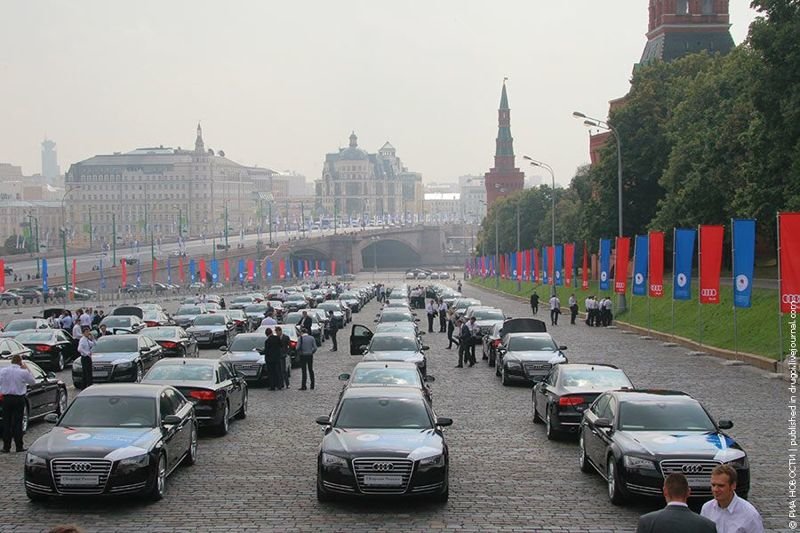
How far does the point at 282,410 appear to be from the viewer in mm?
23641

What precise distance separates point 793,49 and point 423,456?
2717 centimetres

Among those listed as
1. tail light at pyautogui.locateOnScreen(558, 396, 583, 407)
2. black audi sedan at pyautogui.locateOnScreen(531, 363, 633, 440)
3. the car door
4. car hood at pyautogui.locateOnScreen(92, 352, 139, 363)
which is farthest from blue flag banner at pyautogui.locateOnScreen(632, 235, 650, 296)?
tail light at pyautogui.locateOnScreen(558, 396, 583, 407)

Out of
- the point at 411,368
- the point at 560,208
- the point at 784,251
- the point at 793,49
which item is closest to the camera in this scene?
the point at 411,368

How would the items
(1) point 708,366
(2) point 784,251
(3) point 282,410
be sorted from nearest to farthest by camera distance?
(3) point 282,410, (2) point 784,251, (1) point 708,366

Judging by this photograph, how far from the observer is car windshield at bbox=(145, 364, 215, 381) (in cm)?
2025

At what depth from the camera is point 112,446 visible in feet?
45.0

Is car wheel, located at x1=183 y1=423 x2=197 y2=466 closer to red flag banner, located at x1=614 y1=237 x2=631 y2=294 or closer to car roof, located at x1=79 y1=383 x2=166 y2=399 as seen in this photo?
car roof, located at x1=79 y1=383 x2=166 y2=399

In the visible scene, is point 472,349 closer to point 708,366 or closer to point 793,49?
point 708,366

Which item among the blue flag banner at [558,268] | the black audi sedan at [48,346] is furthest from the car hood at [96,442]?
the blue flag banner at [558,268]

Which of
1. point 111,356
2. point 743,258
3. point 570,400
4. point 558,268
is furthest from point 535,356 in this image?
point 558,268

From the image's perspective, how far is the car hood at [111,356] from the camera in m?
27.6

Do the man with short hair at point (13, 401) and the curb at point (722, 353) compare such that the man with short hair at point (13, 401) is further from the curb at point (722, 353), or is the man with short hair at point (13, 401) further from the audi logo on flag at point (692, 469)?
the curb at point (722, 353)

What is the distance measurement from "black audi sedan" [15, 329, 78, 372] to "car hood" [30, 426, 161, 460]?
58.8 ft

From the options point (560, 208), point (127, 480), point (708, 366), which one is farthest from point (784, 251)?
point (560, 208)
